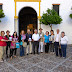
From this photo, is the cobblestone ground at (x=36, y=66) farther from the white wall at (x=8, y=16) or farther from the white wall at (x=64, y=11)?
the white wall at (x=8, y=16)

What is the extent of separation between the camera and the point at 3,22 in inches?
424

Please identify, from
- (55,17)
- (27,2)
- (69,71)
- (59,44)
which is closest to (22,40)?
(59,44)

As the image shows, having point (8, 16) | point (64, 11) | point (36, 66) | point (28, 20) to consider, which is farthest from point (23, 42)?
point (28, 20)

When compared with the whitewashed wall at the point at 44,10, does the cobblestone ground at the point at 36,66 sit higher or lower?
lower

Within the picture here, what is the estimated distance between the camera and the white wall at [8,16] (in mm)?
10742

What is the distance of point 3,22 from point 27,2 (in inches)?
153

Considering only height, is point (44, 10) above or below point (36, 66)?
above

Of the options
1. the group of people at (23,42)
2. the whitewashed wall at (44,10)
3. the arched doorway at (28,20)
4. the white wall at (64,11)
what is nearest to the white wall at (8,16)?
the whitewashed wall at (44,10)

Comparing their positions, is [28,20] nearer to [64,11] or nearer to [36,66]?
[64,11]

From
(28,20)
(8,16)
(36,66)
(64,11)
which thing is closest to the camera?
(36,66)

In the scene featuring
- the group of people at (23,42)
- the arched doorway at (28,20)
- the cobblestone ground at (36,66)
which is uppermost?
the arched doorway at (28,20)

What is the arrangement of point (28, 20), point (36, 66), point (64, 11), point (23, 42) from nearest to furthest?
point (36, 66)
point (23, 42)
point (64, 11)
point (28, 20)

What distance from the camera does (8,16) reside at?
35.4 feet

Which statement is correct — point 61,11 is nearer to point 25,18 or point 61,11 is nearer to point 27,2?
point 27,2
